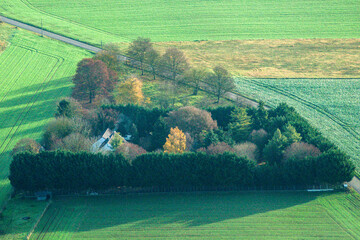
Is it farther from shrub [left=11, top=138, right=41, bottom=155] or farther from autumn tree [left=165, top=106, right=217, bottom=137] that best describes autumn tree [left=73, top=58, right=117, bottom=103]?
shrub [left=11, top=138, right=41, bottom=155]

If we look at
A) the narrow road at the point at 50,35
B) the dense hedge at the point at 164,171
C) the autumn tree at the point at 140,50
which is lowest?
the dense hedge at the point at 164,171

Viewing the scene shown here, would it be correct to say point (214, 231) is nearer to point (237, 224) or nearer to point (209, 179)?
point (237, 224)

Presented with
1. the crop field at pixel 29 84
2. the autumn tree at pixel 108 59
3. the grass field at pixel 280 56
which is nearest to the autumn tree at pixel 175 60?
the grass field at pixel 280 56

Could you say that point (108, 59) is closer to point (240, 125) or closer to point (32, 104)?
point (32, 104)

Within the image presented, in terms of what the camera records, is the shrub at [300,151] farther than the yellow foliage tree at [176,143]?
No

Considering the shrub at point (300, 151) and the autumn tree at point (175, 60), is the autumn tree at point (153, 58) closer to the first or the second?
the autumn tree at point (175, 60)

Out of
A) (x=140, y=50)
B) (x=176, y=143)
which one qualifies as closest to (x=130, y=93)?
(x=140, y=50)
